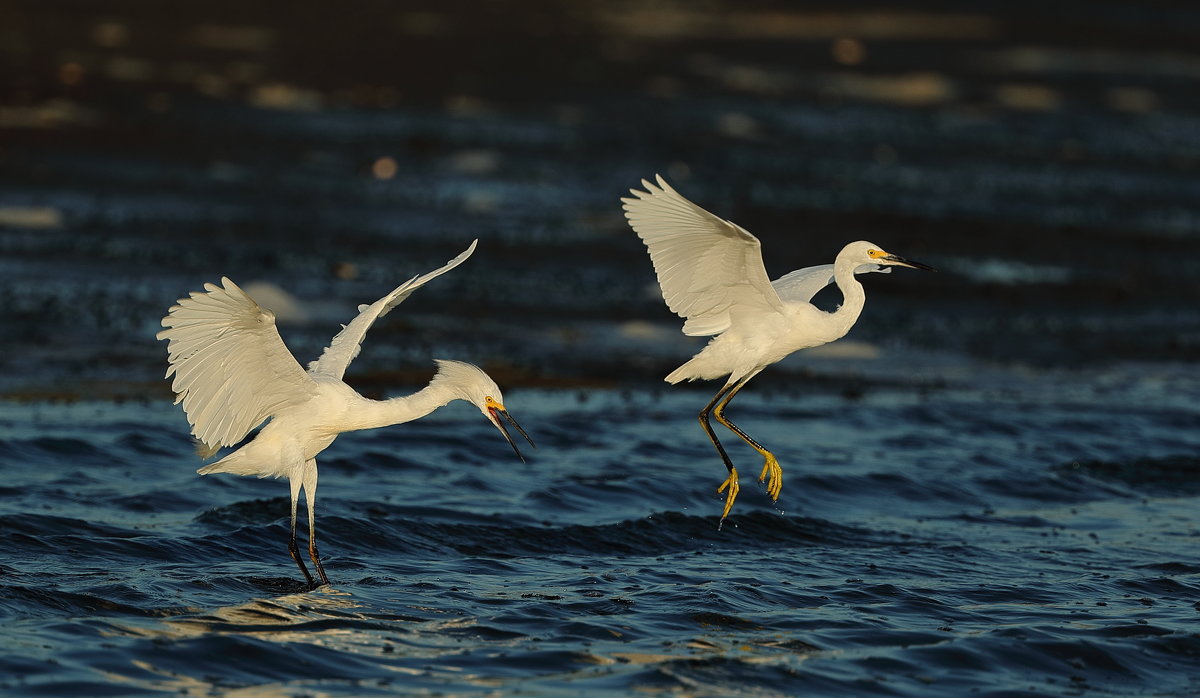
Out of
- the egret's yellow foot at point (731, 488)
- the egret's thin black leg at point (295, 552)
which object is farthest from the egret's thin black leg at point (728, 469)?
the egret's thin black leg at point (295, 552)

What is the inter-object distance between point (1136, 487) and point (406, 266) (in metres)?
8.74

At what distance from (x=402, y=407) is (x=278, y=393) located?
712 mm

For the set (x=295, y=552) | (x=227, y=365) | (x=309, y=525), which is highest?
(x=227, y=365)

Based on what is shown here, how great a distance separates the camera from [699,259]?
10445 millimetres

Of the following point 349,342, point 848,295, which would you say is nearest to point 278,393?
point 349,342

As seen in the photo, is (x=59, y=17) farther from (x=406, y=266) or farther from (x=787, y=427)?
(x=787, y=427)

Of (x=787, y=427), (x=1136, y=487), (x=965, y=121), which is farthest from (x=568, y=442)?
(x=965, y=121)

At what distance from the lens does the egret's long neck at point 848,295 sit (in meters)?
10.8

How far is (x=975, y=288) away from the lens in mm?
20031

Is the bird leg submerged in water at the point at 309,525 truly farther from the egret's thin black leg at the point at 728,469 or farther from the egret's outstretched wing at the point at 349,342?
the egret's thin black leg at the point at 728,469

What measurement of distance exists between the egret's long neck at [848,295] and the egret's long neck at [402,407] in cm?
275

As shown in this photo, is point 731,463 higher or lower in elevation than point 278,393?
lower

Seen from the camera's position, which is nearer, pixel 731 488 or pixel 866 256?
pixel 866 256

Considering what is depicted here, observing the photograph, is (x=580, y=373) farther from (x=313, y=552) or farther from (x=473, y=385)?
(x=473, y=385)
